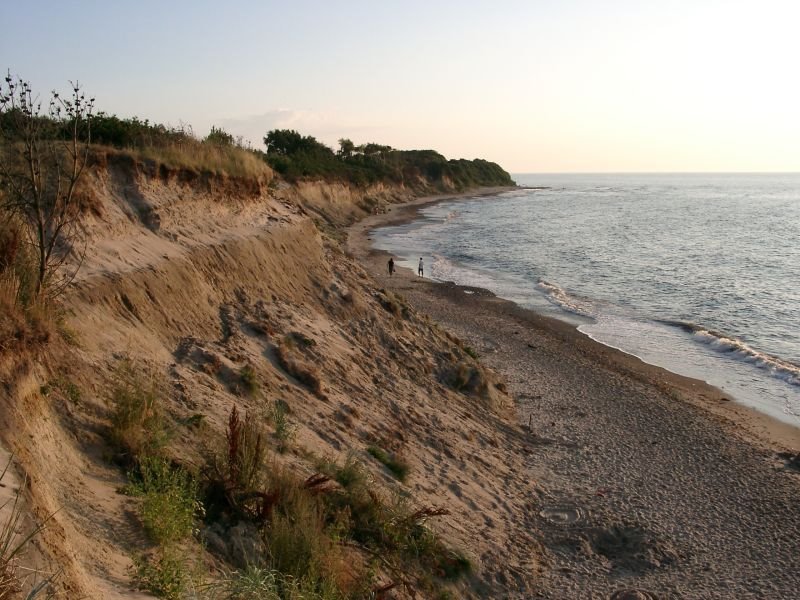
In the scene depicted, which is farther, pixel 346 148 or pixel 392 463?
pixel 346 148

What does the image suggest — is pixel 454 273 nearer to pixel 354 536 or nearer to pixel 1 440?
pixel 354 536

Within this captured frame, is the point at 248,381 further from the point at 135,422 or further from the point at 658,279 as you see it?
the point at 658,279

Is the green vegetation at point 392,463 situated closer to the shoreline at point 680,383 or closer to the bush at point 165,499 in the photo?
the bush at point 165,499

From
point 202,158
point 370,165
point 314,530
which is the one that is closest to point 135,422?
point 314,530

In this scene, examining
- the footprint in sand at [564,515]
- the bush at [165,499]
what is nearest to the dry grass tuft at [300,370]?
the footprint in sand at [564,515]

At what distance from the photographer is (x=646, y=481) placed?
13.6 m

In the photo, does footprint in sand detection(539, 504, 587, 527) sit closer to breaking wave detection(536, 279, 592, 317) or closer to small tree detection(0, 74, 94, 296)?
small tree detection(0, 74, 94, 296)

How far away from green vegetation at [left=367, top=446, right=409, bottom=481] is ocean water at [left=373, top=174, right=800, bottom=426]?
13.6 metres

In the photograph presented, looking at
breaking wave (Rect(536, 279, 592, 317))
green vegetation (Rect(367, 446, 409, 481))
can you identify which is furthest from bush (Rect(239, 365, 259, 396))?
breaking wave (Rect(536, 279, 592, 317))

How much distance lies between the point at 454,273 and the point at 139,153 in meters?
29.9

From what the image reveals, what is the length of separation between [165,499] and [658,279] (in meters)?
40.2

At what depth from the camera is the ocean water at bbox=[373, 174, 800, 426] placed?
2491 cm

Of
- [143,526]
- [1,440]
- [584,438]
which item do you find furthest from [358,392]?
[1,440]

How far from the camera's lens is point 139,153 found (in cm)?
1384
